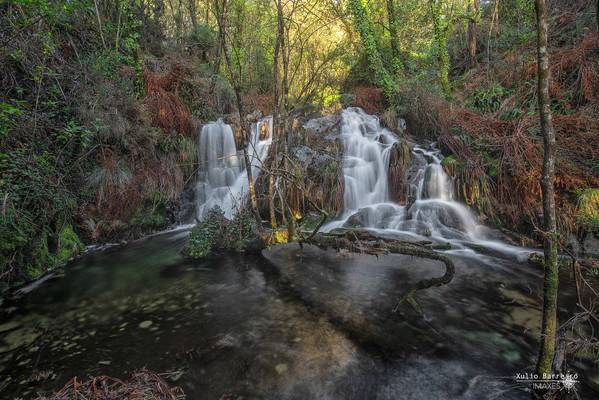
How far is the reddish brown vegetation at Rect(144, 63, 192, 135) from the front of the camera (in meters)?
9.16

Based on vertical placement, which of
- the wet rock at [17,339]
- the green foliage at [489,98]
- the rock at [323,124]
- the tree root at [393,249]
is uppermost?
the green foliage at [489,98]

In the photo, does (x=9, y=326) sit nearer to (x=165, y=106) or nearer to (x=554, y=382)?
(x=554, y=382)

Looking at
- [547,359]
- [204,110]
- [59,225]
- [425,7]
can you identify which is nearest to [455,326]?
[547,359]

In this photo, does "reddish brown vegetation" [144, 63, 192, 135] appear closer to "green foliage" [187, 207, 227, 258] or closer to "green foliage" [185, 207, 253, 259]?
"green foliage" [187, 207, 227, 258]

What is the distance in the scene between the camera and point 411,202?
27.4 ft

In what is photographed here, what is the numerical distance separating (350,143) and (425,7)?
6657 mm

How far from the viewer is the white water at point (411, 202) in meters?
7.34

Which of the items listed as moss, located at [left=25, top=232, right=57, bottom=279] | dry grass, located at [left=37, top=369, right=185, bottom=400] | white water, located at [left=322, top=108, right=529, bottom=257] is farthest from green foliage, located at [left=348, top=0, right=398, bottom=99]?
dry grass, located at [left=37, top=369, right=185, bottom=400]

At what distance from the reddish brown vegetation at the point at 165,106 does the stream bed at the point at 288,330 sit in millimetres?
4681

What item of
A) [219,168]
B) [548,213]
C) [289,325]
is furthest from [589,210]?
[219,168]

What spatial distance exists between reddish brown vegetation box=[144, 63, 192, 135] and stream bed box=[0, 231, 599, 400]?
4681 millimetres

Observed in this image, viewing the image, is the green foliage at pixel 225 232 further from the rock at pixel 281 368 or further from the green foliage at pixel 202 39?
the green foliage at pixel 202 39

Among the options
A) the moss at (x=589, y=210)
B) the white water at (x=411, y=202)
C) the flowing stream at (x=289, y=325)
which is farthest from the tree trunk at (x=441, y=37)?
the flowing stream at (x=289, y=325)

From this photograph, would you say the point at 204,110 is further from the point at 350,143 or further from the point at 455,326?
the point at 455,326
